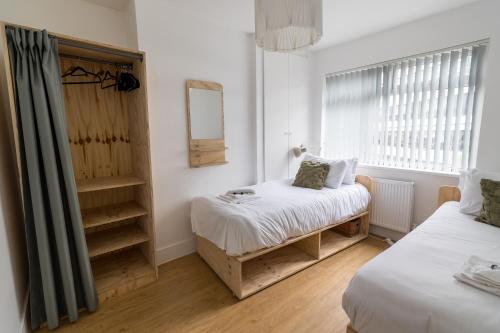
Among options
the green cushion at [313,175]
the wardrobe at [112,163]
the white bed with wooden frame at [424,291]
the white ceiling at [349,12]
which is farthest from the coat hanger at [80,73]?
the white bed with wooden frame at [424,291]

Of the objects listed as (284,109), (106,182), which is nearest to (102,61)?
(106,182)

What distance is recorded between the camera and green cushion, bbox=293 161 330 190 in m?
2.83

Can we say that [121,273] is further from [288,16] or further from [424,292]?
[288,16]

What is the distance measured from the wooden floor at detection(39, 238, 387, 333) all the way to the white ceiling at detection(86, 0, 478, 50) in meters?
2.62

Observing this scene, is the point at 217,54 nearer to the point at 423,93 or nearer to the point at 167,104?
the point at 167,104

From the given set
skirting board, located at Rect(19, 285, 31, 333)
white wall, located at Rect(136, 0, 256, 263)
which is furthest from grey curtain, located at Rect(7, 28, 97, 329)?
white wall, located at Rect(136, 0, 256, 263)

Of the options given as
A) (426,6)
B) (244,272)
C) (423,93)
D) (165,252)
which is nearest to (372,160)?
A: (423,93)

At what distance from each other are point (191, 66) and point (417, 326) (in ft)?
8.85

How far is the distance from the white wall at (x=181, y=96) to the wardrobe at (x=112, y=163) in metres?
Result: 0.22

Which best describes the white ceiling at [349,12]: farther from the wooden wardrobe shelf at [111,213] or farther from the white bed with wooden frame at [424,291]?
the white bed with wooden frame at [424,291]

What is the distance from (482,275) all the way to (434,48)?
2.41 meters

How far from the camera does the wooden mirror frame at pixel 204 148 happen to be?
101 inches

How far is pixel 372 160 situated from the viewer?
10.5 ft

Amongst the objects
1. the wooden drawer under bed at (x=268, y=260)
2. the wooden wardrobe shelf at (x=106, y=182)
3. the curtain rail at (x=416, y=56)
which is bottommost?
the wooden drawer under bed at (x=268, y=260)
